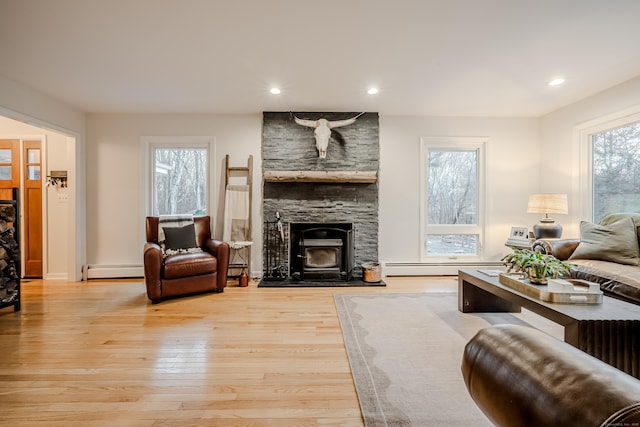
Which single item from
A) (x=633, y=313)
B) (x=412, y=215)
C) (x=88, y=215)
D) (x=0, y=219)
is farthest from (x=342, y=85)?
(x=88, y=215)

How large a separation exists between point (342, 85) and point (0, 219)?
12.5ft

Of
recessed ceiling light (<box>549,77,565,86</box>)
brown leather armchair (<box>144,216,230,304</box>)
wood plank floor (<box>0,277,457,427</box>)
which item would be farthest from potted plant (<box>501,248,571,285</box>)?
brown leather armchair (<box>144,216,230,304</box>)

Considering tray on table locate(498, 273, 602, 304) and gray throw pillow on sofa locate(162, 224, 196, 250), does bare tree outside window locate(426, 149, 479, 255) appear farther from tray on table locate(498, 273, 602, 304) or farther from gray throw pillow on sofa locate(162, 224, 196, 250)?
gray throw pillow on sofa locate(162, 224, 196, 250)

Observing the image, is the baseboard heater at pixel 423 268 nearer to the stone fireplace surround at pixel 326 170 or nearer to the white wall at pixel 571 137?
the stone fireplace surround at pixel 326 170

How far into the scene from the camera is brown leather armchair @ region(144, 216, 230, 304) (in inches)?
131

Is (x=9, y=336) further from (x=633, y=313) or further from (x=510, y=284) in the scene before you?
(x=633, y=313)

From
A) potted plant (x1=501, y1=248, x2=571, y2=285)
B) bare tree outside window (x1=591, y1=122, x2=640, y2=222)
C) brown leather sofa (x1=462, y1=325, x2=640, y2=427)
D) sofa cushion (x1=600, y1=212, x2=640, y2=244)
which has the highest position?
bare tree outside window (x1=591, y1=122, x2=640, y2=222)

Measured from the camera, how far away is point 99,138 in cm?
457

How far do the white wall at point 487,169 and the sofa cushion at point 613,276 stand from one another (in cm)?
189

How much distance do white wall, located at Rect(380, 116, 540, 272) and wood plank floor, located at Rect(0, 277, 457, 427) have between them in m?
1.86

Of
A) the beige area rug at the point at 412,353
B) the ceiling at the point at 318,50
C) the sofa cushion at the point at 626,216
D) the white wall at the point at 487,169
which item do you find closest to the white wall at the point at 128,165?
the ceiling at the point at 318,50

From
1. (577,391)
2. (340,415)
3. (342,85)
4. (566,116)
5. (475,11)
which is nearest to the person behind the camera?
(577,391)

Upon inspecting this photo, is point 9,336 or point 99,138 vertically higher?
point 99,138

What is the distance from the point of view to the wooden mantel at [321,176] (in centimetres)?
438
